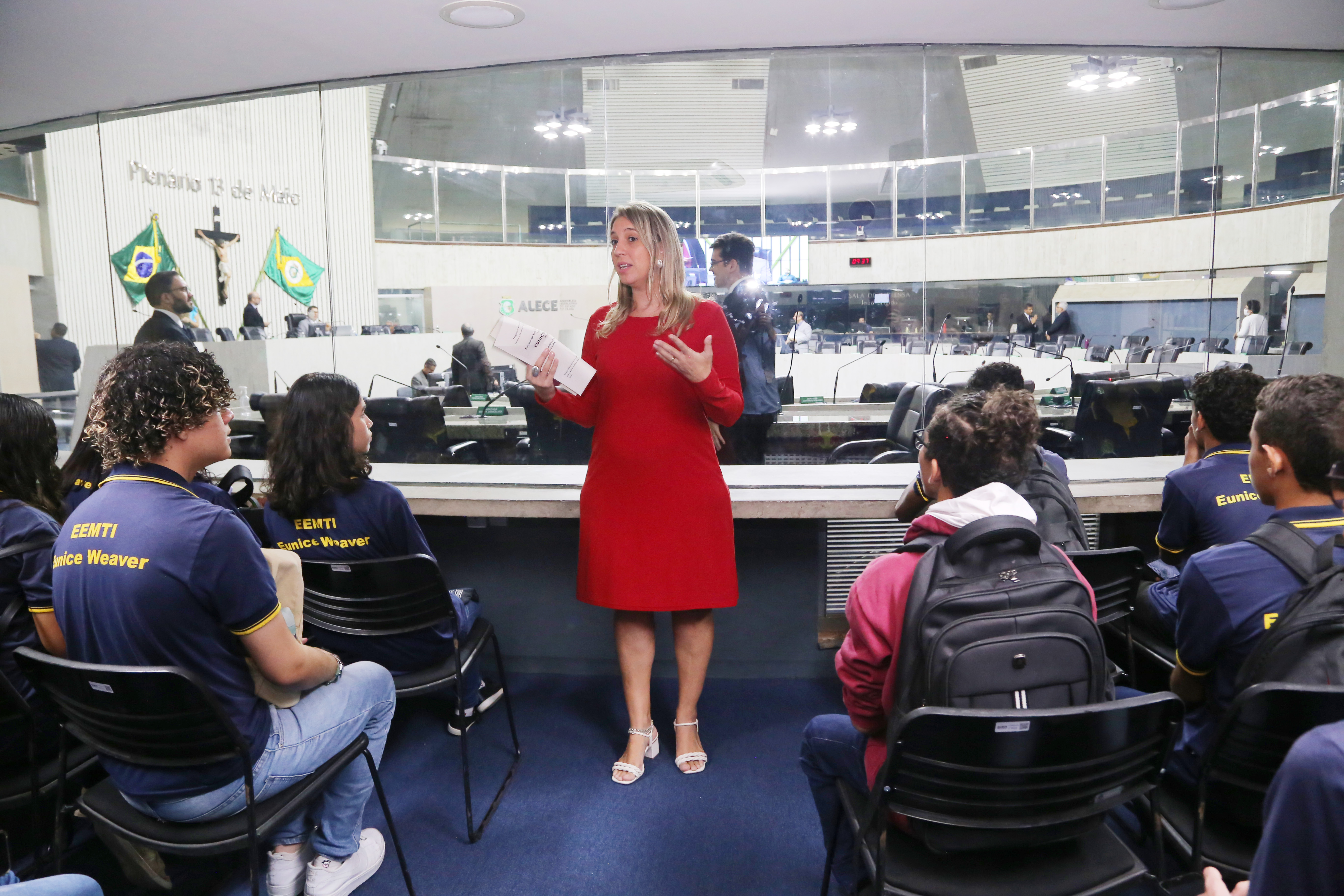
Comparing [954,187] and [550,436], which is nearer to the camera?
[954,187]

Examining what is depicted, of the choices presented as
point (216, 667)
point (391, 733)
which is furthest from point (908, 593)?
point (391, 733)

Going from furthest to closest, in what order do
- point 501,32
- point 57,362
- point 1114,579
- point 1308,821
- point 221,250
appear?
point 57,362
point 221,250
point 501,32
point 1114,579
point 1308,821

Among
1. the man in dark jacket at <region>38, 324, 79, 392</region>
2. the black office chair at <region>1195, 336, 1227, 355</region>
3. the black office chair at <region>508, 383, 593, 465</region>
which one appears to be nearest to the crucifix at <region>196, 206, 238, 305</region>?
the man in dark jacket at <region>38, 324, 79, 392</region>

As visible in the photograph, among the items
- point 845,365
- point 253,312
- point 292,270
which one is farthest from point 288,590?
point 253,312

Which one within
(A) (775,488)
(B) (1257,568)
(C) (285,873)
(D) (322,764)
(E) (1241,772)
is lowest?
(C) (285,873)

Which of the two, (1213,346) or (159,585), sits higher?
(1213,346)

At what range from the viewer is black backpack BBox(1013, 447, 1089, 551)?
2025 millimetres

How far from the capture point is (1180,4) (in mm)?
2906

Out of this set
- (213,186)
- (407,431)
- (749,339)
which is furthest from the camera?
(213,186)

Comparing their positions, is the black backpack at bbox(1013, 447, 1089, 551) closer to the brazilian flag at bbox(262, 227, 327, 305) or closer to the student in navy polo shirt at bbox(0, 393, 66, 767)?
the student in navy polo shirt at bbox(0, 393, 66, 767)

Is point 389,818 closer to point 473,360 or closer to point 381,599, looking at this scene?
point 381,599

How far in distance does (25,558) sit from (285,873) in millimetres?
950

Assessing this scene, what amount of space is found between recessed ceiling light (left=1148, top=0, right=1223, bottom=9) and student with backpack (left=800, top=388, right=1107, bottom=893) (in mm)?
2369

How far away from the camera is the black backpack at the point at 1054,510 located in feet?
6.64
